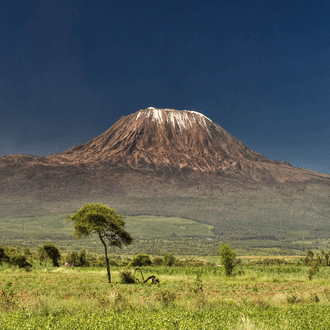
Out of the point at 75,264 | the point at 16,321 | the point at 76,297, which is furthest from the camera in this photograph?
the point at 75,264

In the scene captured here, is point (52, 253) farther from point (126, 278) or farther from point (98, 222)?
point (126, 278)

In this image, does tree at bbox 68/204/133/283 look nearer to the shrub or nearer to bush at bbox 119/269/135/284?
bush at bbox 119/269/135/284

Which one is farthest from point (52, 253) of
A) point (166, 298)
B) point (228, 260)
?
point (166, 298)

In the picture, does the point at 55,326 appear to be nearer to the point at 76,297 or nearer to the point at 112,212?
the point at 76,297

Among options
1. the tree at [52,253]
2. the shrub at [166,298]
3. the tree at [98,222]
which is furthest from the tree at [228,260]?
the tree at [52,253]

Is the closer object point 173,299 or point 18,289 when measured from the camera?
point 173,299

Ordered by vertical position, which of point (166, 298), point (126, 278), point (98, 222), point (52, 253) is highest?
point (98, 222)

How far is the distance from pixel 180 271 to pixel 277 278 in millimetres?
10085

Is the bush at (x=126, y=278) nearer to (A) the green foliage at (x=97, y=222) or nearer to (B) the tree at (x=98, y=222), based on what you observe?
(B) the tree at (x=98, y=222)

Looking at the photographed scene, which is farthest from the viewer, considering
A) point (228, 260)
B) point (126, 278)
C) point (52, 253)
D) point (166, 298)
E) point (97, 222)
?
point (52, 253)

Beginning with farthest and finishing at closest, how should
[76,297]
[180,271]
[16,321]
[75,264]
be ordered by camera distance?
[75,264]
[180,271]
[76,297]
[16,321]

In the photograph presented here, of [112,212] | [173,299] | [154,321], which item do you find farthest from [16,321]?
[112,212]

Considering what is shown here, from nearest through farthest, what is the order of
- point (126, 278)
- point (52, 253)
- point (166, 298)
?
point (166, 298), point (126, 278), point (52, 253)

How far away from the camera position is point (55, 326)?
9453 millimetres
